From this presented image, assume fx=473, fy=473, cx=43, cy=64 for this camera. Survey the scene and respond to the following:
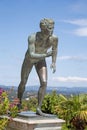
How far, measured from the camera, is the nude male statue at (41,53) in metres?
11.9

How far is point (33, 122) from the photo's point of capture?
1140cm

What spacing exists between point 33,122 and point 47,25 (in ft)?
8.00

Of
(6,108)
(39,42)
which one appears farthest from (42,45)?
(6,108)

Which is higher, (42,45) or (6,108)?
(42,45)

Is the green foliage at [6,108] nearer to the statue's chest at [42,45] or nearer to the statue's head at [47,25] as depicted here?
the statue's chest at [42,45]

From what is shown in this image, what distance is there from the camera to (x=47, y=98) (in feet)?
69.5

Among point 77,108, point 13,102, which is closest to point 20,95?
point 13,102

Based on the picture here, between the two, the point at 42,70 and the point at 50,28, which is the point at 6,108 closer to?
the point at 42,70

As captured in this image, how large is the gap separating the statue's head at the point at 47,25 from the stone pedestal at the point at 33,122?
6.97ft

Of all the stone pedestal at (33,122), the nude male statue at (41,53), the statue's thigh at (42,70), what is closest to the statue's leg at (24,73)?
the nude male statue at (41,53)

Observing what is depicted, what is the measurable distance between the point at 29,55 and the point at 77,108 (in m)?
9.28

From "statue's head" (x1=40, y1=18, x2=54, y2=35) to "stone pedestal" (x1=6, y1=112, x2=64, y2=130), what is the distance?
212 centimetres

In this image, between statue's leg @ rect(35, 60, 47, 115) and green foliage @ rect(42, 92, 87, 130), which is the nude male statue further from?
green foliage @ rect(42, 92, 87, 130)

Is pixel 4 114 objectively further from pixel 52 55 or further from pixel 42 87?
pixel 52 55
